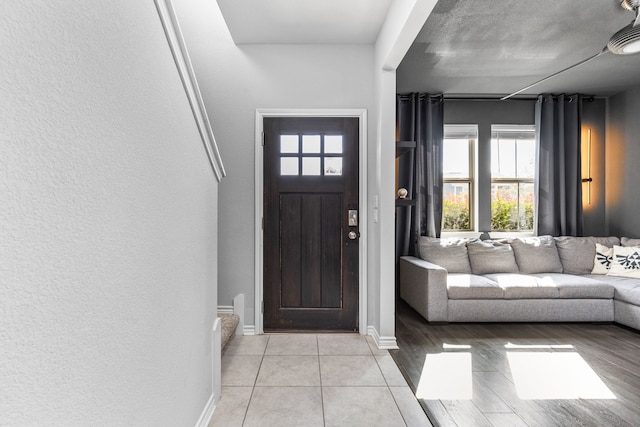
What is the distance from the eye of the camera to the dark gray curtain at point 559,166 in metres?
4.47

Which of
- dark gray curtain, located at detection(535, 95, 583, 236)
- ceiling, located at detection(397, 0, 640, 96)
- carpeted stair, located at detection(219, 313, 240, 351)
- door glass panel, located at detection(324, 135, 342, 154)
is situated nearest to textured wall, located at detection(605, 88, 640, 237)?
ceiling, located at detection(397, 0, 640, 96)

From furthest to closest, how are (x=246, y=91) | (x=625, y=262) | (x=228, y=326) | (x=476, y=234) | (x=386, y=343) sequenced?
(x=476, y=234), (x=625, y=262), (x=246, y=91), (x=386, y=343), (x=228, y=326)

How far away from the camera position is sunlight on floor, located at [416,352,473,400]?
211 centimetres

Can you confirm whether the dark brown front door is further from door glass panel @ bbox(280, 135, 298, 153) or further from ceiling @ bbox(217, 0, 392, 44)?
ceiling @ bbox(217, 0, 392, 44)

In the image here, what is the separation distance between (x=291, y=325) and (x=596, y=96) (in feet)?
15.9

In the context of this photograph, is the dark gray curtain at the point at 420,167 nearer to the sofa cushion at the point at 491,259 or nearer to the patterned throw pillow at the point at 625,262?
the sofa cushion at the point at 491,259

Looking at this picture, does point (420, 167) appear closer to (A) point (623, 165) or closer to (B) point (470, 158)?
(B) point (470, 158)

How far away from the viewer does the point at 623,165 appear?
4.46 m

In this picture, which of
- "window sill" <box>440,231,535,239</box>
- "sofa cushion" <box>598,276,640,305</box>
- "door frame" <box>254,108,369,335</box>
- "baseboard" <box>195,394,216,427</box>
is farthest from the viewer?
"window sill" <box>440,231,535,239</box>

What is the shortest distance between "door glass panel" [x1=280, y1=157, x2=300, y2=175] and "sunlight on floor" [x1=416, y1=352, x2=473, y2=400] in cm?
189

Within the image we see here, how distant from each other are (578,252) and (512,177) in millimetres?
1198

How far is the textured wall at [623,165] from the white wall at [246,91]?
3.61 metres

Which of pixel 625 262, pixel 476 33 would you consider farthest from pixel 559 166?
pixel 476 33

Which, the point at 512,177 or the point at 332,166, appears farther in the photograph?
the point at 512,177
